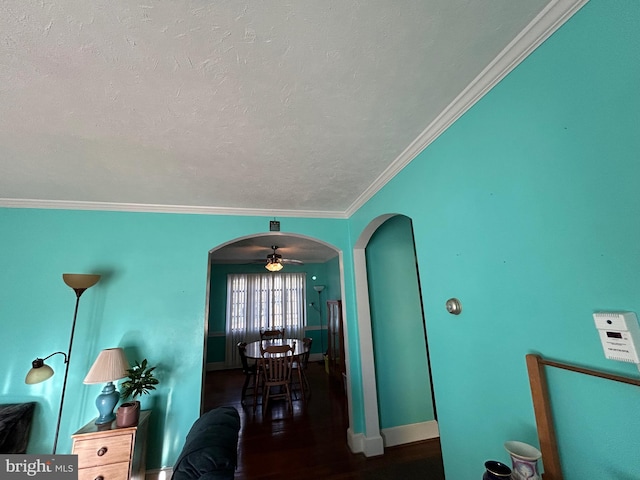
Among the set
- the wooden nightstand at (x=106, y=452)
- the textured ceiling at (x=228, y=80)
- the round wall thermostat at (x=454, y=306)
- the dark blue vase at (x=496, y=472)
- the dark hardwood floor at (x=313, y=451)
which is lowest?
the dark hardwood floor at (x=313, y=451)

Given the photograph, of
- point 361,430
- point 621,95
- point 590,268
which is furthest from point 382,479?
point 621,95

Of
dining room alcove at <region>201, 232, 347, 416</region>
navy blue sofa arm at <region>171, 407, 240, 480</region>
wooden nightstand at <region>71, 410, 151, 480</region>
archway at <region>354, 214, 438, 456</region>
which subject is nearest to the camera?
navy blue sofa arm at <region>171, 407, 240, 480</region>

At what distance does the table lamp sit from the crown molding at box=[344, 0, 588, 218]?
2.82 metres

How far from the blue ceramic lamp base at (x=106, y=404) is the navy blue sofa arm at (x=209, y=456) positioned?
4.32 feet

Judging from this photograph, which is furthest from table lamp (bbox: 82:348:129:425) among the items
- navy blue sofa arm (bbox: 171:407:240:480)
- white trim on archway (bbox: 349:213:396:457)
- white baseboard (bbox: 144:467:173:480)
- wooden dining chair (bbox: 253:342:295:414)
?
white trim on archway (bbox: 349:213:396:457)

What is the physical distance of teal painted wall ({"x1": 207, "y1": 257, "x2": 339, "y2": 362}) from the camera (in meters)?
6.65

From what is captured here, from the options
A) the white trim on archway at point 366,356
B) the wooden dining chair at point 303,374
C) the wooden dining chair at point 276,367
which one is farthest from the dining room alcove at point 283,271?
the white trim on archway at point 366,356

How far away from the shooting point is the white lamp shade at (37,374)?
1.97m

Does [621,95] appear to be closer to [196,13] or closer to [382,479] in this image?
[196,13]

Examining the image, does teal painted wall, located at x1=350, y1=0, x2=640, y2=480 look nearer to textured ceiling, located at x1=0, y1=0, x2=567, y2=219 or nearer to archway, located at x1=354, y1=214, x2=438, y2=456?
textured ceiling, located at x1=0, y1=0, x2=567, y2=219

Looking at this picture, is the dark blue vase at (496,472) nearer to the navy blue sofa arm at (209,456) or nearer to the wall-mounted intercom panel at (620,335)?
the wall-mounted intercom panel at (620,335)

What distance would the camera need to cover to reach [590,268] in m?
0.86

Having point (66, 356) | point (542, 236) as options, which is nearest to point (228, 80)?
point (542, 236)

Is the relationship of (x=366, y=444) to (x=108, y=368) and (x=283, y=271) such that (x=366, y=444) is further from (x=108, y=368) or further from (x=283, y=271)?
(x=283, y=271)
